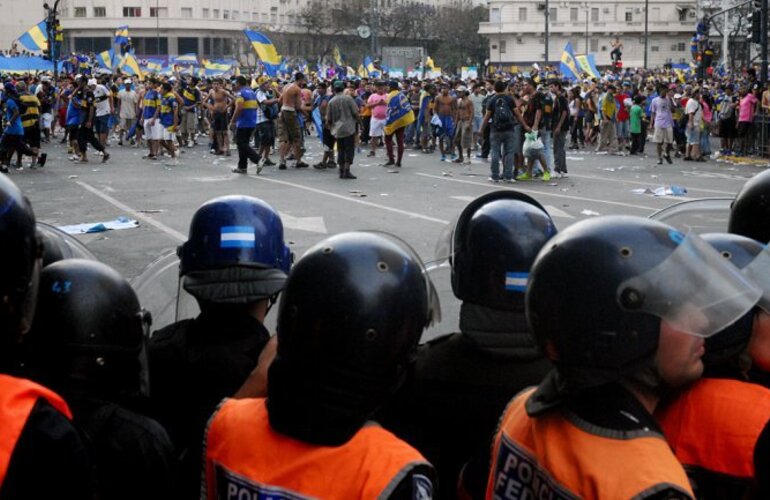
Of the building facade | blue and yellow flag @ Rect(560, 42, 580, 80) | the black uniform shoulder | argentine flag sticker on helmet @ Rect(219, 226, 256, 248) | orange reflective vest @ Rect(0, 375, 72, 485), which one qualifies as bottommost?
the black uniform shoulder

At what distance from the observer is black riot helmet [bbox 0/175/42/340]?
2016 mm

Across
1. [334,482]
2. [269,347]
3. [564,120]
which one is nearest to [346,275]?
[334,482]

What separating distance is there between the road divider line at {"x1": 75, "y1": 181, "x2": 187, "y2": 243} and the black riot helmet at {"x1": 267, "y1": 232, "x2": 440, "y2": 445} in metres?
9.31

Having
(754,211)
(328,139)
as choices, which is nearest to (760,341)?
(754,211)

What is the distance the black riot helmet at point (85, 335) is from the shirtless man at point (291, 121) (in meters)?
17.0

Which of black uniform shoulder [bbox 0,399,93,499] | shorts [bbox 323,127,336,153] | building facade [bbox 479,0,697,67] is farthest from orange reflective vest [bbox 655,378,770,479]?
building facade [bbox 479,0,697,67]

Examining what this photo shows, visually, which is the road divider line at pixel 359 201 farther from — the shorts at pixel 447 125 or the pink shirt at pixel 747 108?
the pink shirt at pixel 747 108

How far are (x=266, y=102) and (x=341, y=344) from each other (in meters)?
19.1

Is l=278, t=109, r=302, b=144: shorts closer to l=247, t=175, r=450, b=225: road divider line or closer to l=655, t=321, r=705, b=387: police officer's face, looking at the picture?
l=247, t=175, r=450, b=225: road divider line

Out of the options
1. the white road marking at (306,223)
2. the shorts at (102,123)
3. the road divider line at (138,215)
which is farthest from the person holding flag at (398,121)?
the white road marking at (306,223)

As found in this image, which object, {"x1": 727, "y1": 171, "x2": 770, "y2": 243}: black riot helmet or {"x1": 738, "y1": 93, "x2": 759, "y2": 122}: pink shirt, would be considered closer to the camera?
{"x1": 727, "y1": 171, "x2": 770, "y2": 243}: black riot helmet

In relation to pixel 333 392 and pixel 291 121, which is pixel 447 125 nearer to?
pixel 291 121

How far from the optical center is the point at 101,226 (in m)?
12.4

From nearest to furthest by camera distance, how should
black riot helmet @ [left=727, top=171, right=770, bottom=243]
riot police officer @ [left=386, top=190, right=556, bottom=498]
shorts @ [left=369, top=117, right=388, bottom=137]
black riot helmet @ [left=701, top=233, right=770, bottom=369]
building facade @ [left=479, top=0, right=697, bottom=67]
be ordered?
black riot helmet @ [left=701, top=233, right=770, bottom=369] < riot police officer @ [left=386, top=190, right=556, bottom=498] < black riot helmet @ [left=727, top=171, right=770, bottom=243] < shorts @ [left=369, top=117, right=388, bottom=137] < building facade @ [left=479, top=0, right=697, bottom=67]
